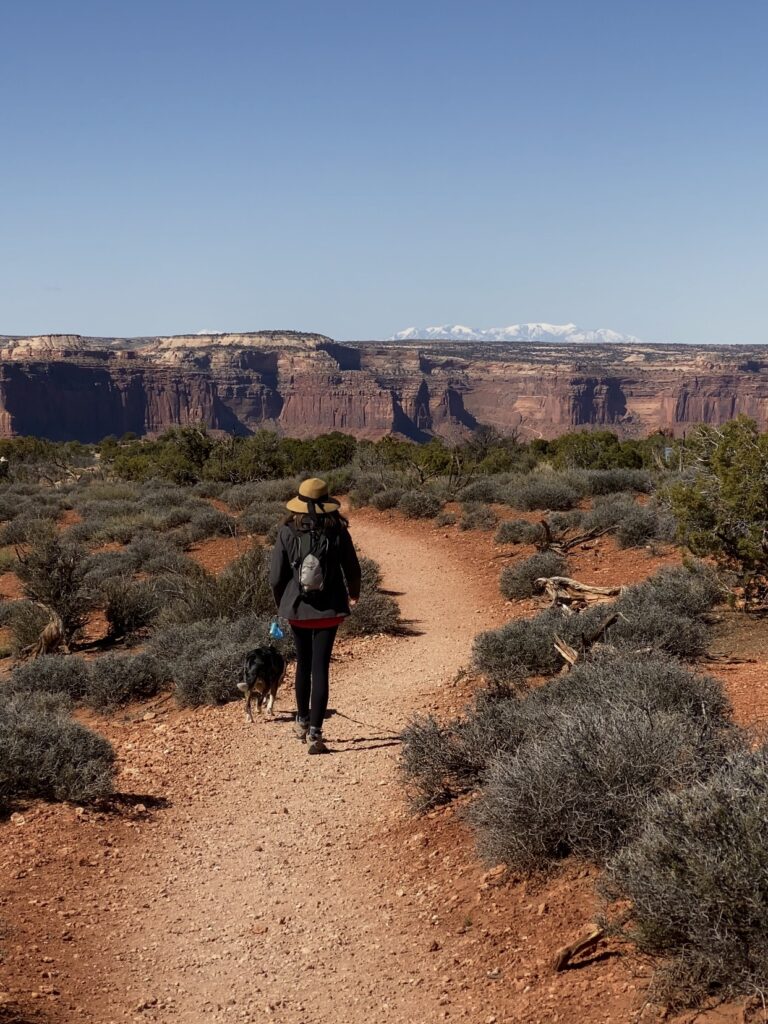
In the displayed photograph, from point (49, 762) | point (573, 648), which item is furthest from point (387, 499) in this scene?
point (49, 762)

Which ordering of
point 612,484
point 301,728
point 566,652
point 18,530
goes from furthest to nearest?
point 612,484 → point 18,530 → point 566,652 → point 301,728

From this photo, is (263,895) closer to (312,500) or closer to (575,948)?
(575,948)

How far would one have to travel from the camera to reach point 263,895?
4.68m

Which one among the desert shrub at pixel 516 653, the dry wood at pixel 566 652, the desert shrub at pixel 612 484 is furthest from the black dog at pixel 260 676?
the desert shrub at pixel 612 484

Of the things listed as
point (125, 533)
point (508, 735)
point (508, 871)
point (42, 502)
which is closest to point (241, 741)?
point (508, 735)

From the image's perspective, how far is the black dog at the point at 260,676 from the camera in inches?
302

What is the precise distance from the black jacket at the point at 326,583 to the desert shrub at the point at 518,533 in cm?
1041

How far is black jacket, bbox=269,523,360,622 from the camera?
6500 mm

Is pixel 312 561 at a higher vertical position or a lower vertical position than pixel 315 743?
higher

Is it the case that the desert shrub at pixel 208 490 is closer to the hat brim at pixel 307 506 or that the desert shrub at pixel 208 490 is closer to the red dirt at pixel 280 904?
the red dirt at pixel 280 904

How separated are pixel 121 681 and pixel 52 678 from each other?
0.88m

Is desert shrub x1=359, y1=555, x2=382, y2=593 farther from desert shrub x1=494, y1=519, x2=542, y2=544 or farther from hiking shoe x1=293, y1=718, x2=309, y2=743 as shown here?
hiking shoe x1=293, y1=718, x2=309, y2=743

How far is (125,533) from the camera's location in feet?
66.3

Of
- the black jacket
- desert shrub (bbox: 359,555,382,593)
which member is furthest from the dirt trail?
desert shrub (bbox: 359,555,382,593)
